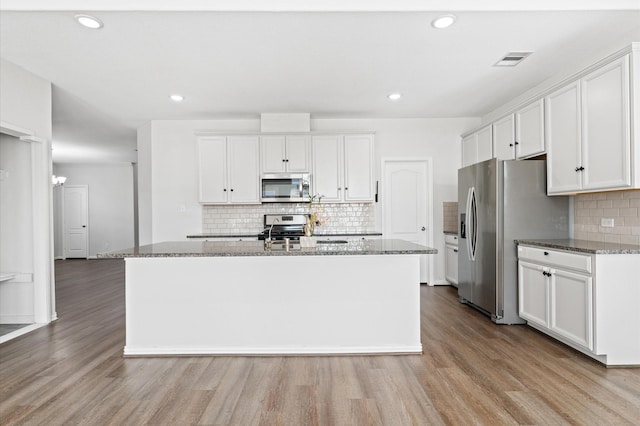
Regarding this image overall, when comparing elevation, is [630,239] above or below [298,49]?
below

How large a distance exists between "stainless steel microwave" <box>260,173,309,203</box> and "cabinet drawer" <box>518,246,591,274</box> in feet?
9.20

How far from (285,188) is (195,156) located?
1523 mm

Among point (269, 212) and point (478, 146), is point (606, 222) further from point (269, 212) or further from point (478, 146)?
point (269, 212)

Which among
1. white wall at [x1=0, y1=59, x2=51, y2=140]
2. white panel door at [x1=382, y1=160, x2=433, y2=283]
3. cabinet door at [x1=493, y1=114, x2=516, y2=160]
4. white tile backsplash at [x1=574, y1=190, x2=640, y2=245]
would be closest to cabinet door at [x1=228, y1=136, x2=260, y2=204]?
white panel door at [x1=382, y1=160, x2=433, y2=283]

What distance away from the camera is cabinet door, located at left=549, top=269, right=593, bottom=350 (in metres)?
2.77

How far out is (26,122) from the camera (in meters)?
3.67

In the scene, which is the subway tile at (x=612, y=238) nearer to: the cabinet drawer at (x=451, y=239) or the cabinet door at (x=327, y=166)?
the cabinet drawer at (x=451, y=239)

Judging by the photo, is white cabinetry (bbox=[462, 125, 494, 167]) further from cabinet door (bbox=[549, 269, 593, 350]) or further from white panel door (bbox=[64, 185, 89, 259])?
white panel door (bbox=[64, 185, 89, 259])

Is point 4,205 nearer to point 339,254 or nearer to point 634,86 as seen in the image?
point 339,254

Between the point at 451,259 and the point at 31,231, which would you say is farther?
the point at 451,259

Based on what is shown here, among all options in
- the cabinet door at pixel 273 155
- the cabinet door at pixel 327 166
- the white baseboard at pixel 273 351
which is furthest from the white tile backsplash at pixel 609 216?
the cabinet door at pixel 273 155

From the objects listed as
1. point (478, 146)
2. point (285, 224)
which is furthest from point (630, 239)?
point (285, 224)

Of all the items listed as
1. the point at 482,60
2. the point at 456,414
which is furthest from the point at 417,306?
the point at 482,60

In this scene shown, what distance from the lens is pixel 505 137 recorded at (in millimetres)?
4340
